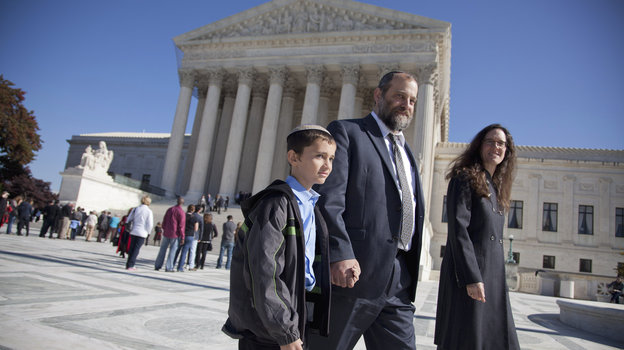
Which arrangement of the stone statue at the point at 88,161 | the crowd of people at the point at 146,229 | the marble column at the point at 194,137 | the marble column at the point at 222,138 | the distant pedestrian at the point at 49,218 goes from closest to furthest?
the crowd of people at the point at 146,229
the distant pedestrian at the point at 49,218
the stone statue at the point at 88,161
the marble column at the point at 194,137
the marble column at the point at 222,138

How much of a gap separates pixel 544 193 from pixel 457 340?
35.5 m

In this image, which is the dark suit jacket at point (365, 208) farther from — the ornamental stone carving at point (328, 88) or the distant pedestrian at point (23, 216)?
the ornamental stone carving at point (328, 88)

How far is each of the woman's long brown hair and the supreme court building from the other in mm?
23571

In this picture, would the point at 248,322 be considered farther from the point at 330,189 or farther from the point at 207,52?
the point at 207,52

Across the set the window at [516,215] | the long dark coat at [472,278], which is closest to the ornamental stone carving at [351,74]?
the window at [516,215]

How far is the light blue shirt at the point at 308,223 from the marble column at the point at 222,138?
104 feet

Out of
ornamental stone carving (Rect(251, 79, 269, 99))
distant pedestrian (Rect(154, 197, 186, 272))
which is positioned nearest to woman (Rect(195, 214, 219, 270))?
distant pedestrian (Rect(154, 197, 186, 272))

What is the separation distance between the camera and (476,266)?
276 centimetres

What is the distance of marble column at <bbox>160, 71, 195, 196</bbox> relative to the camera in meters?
30.9

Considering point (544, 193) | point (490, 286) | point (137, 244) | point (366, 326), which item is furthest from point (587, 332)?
point (544, 193)

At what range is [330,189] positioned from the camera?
8.05ft

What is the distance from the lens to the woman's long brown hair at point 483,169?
10.3 ft

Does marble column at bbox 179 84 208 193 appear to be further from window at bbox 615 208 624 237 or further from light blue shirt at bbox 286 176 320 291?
window at bbox 615 208 624 237

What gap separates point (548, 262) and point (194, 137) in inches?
1194
